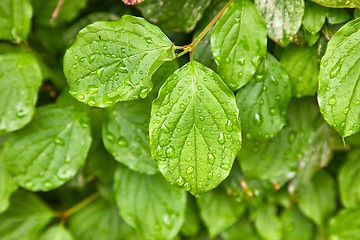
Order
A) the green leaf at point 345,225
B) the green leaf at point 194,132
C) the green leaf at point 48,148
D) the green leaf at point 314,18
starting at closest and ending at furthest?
the green leaf at point 194,132 → the green leaf at point 314,18 → the green leaf at point 48,148 → the green leaf at point 345,225

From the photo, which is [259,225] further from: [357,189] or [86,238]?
[86,238]

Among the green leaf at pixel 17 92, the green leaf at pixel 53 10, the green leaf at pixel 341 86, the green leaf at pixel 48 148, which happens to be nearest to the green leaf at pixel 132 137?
the green leaf at pixel 48 148

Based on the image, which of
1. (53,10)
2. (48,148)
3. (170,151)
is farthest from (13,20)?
(170,151)

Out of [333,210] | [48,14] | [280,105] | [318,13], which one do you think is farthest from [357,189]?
[48,14]

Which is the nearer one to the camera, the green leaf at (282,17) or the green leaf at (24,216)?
the green leaf at (282,17)

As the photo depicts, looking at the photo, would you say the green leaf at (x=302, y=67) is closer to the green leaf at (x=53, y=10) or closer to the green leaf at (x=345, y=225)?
the green leaf at (x=345, y=225)

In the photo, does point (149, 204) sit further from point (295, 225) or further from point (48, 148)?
point (295, 225)
